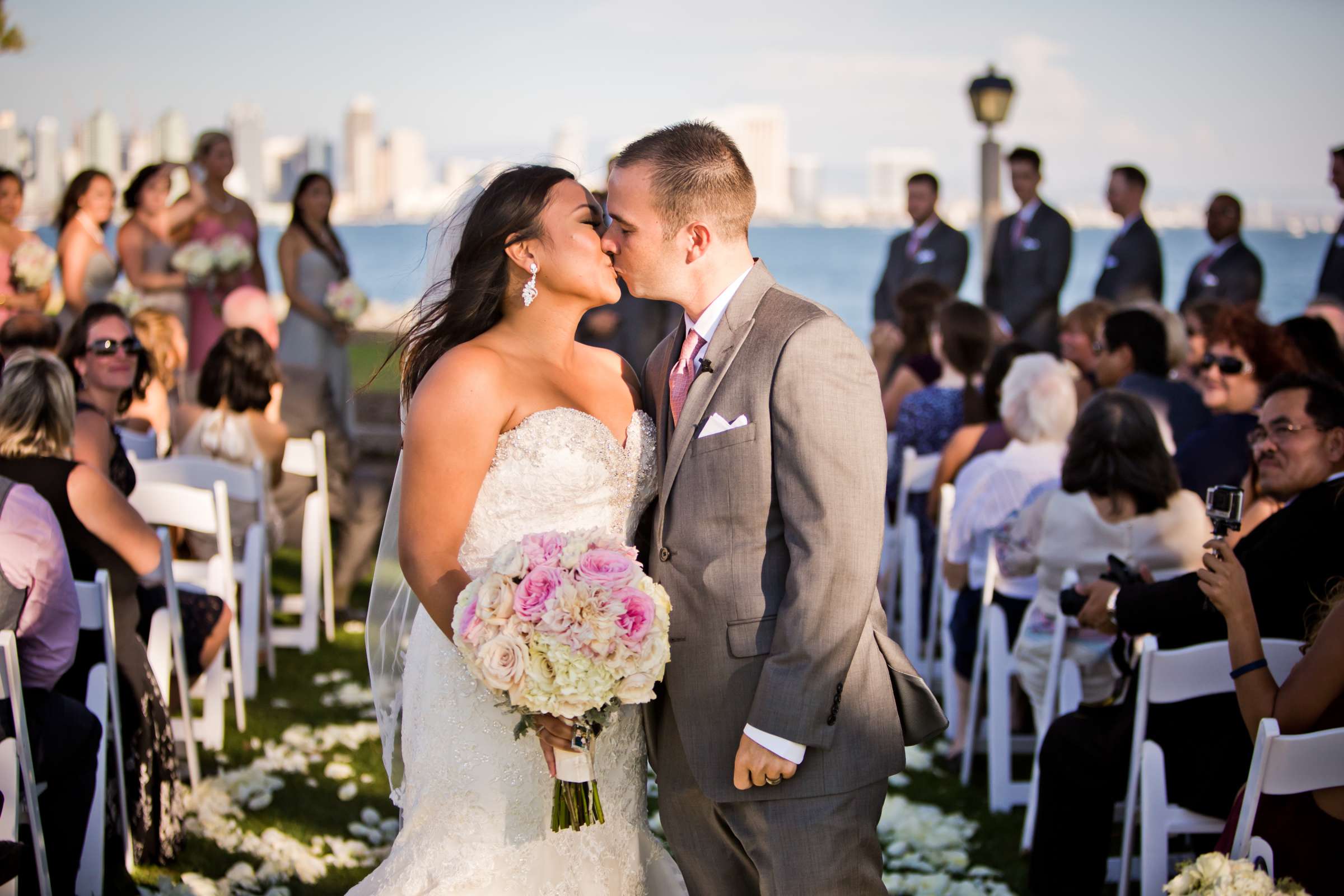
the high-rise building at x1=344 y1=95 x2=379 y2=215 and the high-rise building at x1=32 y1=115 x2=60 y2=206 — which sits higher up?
the high-rise building at x1=344 y1=95 x2=379 y2=215

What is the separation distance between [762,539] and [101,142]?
30.4 metres

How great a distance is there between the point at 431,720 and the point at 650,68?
87757 mm

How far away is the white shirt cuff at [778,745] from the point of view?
8.29 feet

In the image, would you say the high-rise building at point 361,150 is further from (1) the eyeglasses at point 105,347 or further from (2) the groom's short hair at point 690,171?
(2) the groom's short hair at point 690,171

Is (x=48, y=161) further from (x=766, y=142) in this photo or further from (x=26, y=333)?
(x=766, y=142)

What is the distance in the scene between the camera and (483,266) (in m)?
3.08

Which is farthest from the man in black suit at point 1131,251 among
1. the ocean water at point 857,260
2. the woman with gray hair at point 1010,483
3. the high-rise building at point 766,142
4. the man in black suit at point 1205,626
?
the high-rise building at point 766,142

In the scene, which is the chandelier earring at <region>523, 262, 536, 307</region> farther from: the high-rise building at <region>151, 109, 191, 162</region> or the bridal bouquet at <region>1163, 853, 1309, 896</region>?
the high-rise building at <region>151, 109, 191, 162</region>

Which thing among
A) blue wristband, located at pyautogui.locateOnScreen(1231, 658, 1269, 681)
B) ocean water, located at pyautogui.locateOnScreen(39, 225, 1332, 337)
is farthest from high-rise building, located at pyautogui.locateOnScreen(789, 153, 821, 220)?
blue wristband, located at pyautogui.locateOnScreen(1231, 658, 1269, 681)

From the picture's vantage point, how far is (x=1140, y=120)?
83625 mm

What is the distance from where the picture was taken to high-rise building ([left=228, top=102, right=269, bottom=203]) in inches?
2000

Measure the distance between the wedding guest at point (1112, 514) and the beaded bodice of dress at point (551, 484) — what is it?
2186 mm

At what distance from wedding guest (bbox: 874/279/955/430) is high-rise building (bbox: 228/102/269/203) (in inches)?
1596

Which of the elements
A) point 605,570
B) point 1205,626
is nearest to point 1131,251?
point 1205,626
